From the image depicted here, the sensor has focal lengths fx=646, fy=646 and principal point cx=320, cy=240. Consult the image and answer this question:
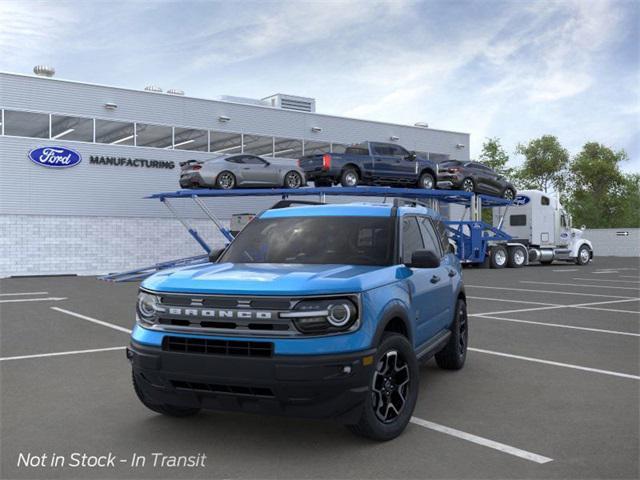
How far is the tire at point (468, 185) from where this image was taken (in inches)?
1082

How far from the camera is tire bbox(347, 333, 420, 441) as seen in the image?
173 inches

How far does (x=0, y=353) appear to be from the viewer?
8.20 m

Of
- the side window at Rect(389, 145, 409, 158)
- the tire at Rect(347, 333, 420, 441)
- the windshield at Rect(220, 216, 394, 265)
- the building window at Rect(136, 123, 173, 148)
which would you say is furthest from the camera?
the building window at Rect(136, 123, 173, 148)

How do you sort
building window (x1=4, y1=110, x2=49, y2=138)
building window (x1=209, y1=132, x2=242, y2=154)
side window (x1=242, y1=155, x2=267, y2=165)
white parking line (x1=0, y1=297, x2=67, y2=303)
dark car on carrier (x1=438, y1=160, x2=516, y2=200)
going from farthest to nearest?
building window (x1=209, y1=132, x2=242, y2=154) < dark car on carrier (x1=438, y1=160, x2=516, y2=200) < building window (x1=4, y1=110, x2=49, y2=138) < side window (x1=242, y1=155, x2=267, y2=165) < white parking line (x1=0, y1=297, x2=67, y2=303)

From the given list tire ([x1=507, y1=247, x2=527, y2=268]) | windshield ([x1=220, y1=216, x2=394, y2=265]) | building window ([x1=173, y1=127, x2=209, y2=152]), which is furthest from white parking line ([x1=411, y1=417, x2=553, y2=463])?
building window ([x1=173, y1=127, x2=209, y2=152])

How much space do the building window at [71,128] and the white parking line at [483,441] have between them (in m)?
25.5

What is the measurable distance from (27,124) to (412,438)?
1015 inches

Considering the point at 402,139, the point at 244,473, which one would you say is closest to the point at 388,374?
the point at 244,473

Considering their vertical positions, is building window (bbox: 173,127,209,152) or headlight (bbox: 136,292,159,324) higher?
building window (bbox: 173,127,209,152)

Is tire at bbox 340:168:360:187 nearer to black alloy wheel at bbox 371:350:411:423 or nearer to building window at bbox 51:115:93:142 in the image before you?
building window at bbox 51:115:93:142

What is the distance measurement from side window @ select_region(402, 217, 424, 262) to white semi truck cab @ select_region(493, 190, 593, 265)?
85.2ft

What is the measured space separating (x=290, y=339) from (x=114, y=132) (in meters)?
26.5

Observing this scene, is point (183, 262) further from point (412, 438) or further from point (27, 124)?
point (412, 438)

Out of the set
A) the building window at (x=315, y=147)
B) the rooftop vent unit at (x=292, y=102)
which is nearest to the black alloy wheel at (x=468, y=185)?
the building window at (x=315, y=147)
